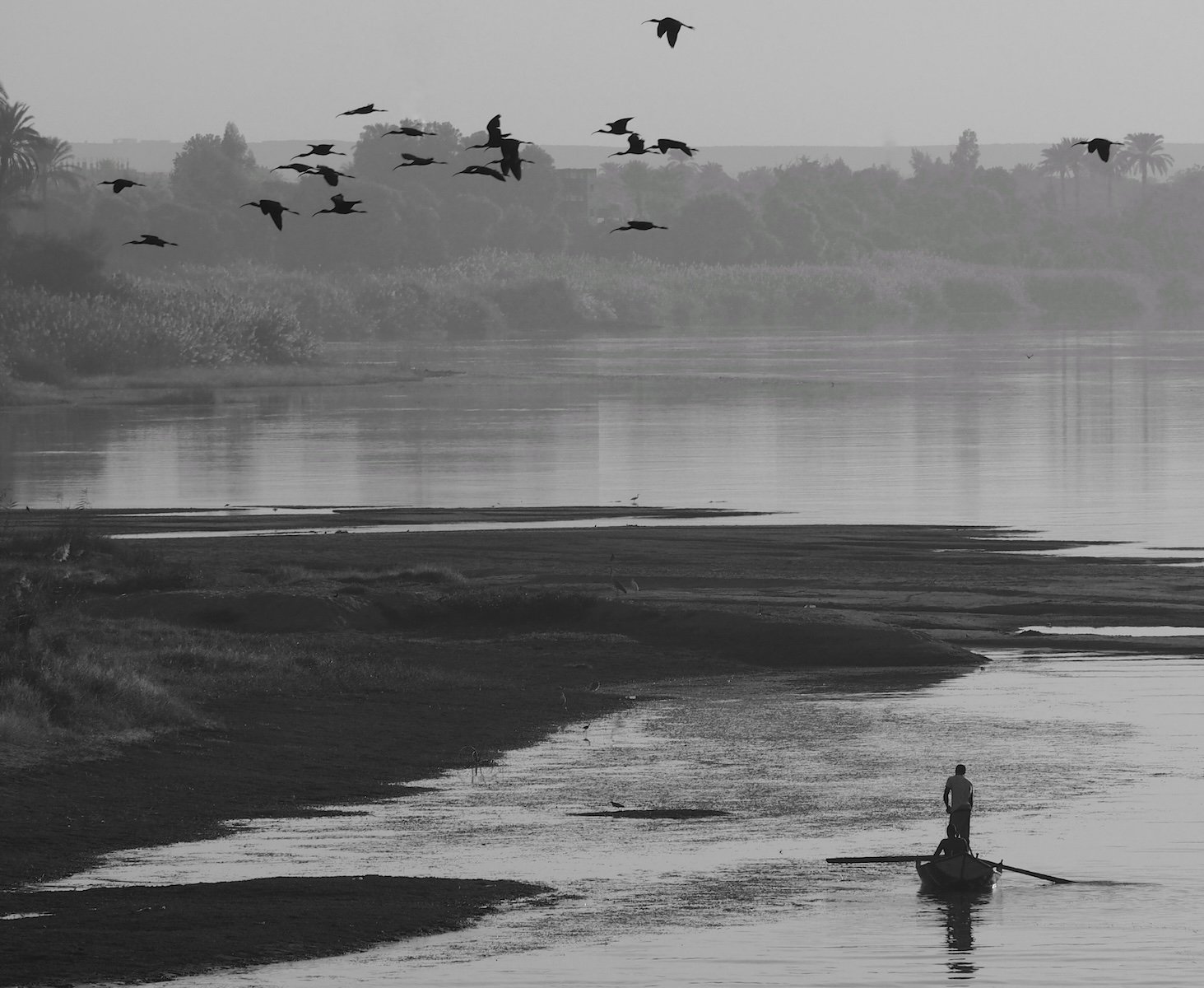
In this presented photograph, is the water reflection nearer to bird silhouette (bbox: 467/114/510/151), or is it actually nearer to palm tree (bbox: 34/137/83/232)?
bird silhouette (bbox: 467/114/510/151)

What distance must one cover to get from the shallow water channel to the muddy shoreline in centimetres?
73

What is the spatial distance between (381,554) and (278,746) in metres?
16.7

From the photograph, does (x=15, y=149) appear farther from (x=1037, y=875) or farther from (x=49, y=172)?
(x=1037, y=875)

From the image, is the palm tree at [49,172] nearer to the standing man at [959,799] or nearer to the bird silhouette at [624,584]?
the bird silhouette at [624,584]

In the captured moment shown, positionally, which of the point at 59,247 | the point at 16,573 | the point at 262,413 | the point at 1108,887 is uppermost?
the point at 59,247

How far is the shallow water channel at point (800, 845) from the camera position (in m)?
18.9

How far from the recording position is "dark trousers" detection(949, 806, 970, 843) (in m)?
20.8

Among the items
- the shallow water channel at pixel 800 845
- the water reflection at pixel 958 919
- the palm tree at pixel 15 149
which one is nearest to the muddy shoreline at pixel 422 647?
the shallow water channel at pixel 800 845

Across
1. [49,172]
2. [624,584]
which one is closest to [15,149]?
[49,172]

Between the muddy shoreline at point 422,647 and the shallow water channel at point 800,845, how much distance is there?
2.38 feet

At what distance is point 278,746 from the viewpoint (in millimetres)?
28125

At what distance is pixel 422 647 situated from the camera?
35.8 metres

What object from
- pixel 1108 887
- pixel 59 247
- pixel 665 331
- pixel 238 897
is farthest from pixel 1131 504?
pixel 665 331

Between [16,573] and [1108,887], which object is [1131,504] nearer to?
[16,573]
